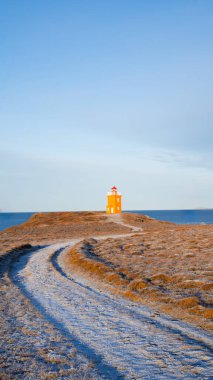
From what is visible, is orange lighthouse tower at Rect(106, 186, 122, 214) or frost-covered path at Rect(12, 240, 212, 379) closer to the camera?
frost-covered path at Rect(12, 240, 212, 379)

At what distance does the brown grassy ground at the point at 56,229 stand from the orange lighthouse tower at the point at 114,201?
28.3 feet

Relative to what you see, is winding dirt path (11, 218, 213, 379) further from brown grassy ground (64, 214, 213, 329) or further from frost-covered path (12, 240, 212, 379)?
brown grassy ground (64, 214, 213, 329)

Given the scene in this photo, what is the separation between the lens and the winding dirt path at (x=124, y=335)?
27.3 ft

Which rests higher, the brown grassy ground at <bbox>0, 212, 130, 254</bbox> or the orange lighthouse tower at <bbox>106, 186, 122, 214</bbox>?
the orange lighthouse tower at <bbox>106, 186, 122, 214</bbox>

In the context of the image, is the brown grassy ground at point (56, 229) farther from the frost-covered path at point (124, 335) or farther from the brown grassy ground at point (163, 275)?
the frost-covered path at point (124, 335)

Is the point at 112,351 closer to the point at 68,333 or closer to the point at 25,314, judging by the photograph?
the point at 68,333

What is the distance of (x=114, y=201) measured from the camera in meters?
91.0

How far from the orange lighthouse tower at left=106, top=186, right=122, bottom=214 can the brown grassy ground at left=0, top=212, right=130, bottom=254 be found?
8.63 metres

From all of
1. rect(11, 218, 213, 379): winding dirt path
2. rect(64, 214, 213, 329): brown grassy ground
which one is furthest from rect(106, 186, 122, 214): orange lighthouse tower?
rect(11, 218, 213, 379): winding dirt path

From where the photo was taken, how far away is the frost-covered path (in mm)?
8328

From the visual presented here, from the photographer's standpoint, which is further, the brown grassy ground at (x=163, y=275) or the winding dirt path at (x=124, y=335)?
the brown grassy ground at (x=163, y=275)

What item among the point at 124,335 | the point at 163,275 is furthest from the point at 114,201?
the point at 124,335

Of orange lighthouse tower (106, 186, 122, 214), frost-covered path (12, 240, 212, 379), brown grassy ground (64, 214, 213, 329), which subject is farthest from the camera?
orange lighthouse tower (106, 186, 122, 214)

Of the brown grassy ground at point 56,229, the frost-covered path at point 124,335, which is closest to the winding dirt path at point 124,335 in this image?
the frost-covered path at point 124,335
